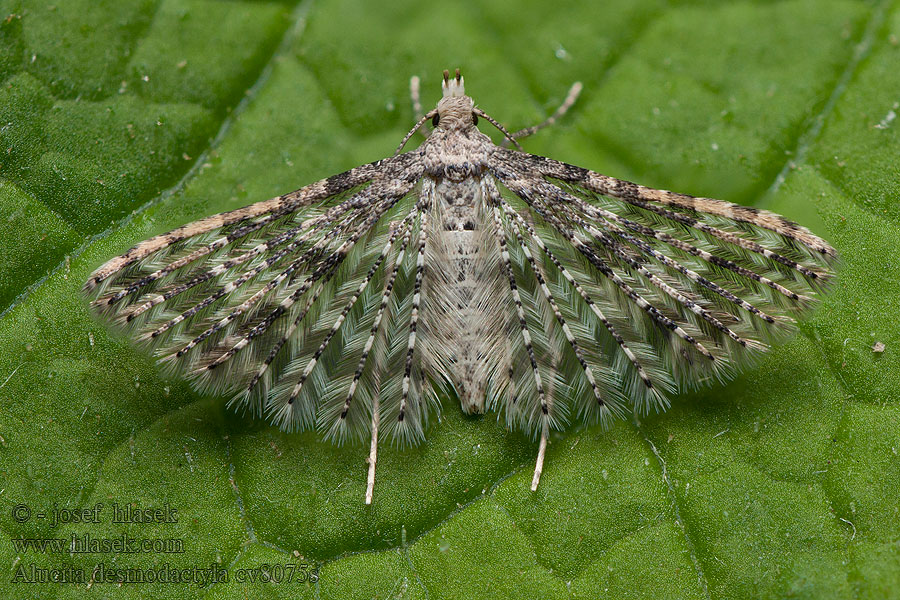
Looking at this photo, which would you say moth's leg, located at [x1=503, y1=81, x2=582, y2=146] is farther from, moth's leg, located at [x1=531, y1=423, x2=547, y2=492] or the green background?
moth's leg, located at [x1=531, y1=423, x2=547, y2=492]

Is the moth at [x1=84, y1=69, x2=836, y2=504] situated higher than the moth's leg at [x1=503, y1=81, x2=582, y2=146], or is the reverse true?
the moth's leg at [x1=503, y1=81, x2=582, y2=146]

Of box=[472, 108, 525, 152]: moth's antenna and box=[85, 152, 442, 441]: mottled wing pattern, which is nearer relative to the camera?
box=[85, 152, 442, 441]: mottled wing pattern

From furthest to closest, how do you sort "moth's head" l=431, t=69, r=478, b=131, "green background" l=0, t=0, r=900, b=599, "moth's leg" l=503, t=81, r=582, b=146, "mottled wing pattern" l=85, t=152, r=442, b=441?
"moth's leg" l=503, t=81, r=582, b=146, "moth's head" l=431, t=69, r=478, b=131, "green background" l=0, t=0, r=900, b=599, "mottled wing pattern" l=85, t=152, r=442, b=441

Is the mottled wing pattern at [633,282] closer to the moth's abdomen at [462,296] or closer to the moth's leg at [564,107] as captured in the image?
the moth's abdomen at [462,296]

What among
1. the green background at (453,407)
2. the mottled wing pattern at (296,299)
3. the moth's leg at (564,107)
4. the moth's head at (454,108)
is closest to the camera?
the mottled wing pattern at (296,299)

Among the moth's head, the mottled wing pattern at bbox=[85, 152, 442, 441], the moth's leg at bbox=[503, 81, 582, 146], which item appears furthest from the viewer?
the moth's leg at bbox=[503, 81, 582, 146]

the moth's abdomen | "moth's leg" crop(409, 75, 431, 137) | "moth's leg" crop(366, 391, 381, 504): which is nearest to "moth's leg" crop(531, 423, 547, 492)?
the moth's abdomen

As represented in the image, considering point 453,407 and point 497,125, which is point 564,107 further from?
point 453,407
